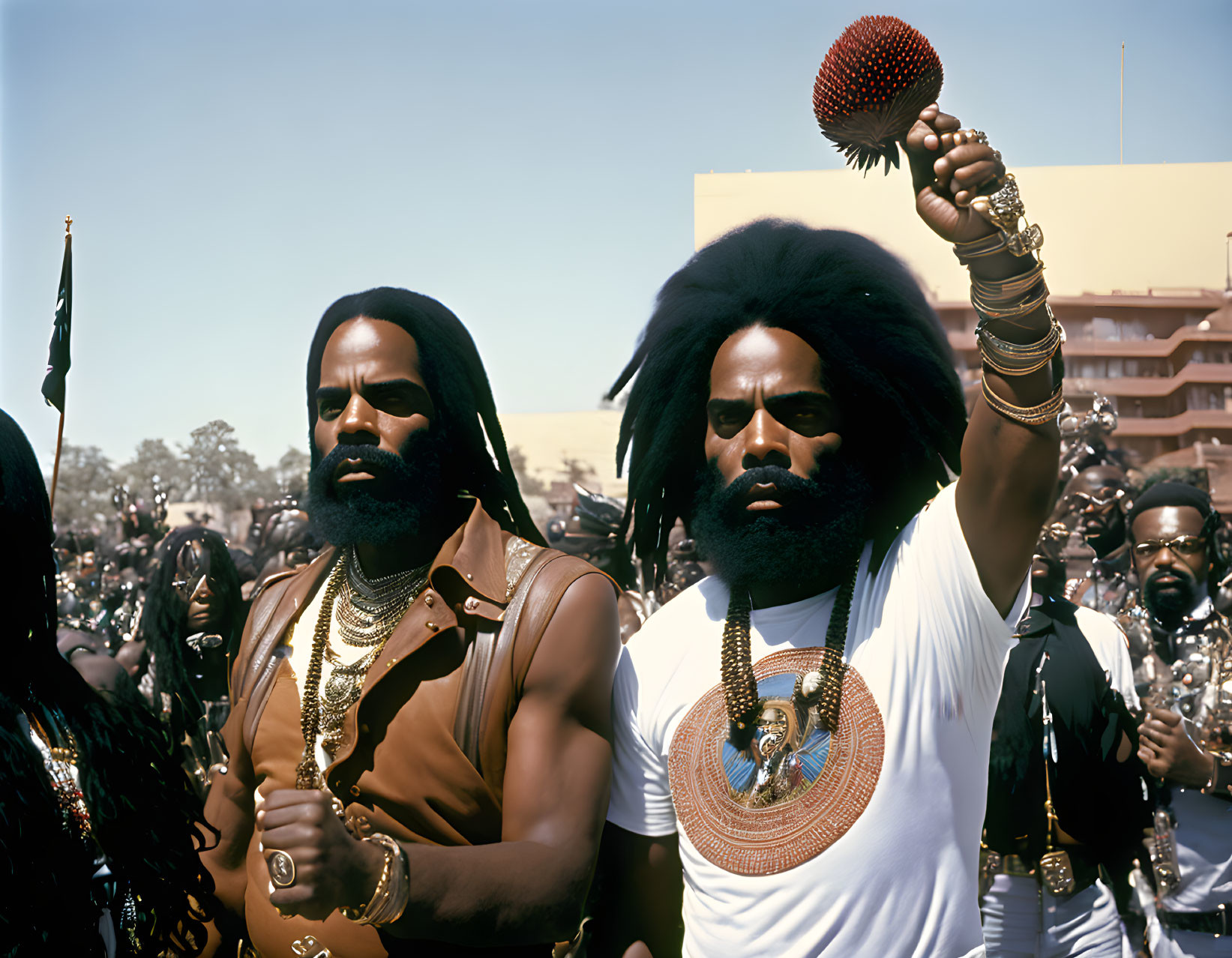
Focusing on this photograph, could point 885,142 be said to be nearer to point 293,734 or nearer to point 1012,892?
point 293,734

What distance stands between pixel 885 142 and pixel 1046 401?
0.59 metres

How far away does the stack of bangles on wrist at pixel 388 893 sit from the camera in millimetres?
2197

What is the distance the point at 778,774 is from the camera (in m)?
2.41

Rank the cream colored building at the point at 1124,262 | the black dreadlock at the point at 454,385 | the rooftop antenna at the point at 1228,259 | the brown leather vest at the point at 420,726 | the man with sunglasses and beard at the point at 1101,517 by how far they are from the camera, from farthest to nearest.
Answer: the rooftop antenna at the point at 1228,259, the cream colored building at the point at 1124,262, the man with sunglasses and beard at the point at 1101,517, the black dreadlock at the point at 454,385, the brown leather vest at the point at 420,726

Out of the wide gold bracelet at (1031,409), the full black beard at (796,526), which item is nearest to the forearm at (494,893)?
the full black beard at (796,526)

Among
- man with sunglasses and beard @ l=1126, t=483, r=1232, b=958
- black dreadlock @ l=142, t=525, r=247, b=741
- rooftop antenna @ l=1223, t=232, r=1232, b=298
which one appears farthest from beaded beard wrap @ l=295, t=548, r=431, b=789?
rooftop antenna @ l=1223, t=232, r=1232, b=298

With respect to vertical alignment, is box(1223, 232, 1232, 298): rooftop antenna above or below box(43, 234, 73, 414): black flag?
above

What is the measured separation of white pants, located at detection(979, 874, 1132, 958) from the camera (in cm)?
452

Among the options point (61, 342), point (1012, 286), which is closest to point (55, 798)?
point (1012, 286)

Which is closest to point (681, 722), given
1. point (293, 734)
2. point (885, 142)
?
point (293, 734)

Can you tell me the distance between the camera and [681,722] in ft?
8.41

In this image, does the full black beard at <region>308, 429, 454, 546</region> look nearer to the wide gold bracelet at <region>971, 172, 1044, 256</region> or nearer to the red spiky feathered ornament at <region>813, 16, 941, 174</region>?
the red spiky feathered ornament at <region>813, 16, 941, 174</region>

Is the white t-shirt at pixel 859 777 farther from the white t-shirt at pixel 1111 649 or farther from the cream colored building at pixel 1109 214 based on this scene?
the cream colored building at pixel 1109 214

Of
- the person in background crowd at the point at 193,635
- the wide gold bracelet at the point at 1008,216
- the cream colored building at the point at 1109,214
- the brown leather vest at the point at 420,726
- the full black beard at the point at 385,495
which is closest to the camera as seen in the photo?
the wide gold bracelet at the point at 1008,216
